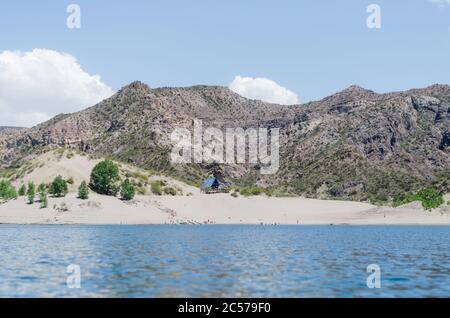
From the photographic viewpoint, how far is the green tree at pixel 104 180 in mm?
152125

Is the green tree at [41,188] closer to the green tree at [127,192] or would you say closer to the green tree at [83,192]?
the green tree at [83,192]

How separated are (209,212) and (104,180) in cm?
2823

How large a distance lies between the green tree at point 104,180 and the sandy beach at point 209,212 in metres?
5.70

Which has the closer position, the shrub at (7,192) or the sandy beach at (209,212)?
the sandy beach at (209,212)

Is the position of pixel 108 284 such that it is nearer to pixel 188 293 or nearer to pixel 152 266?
pixel 188 293

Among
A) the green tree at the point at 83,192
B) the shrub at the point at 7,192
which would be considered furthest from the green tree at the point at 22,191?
the green tree at the point at 83,192

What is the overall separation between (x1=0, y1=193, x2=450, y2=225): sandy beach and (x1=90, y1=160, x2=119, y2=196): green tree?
18.7 ft

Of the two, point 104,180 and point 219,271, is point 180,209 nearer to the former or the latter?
point 104,180

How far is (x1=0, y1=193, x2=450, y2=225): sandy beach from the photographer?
438ft

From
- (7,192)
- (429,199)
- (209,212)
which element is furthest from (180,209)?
(429,199)

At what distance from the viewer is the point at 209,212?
6220 inches
